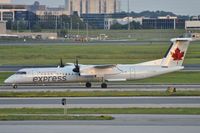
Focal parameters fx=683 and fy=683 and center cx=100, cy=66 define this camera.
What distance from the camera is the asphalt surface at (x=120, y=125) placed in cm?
3002

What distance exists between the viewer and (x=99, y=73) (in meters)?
60.4

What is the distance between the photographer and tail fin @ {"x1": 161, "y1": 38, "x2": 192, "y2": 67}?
6034cm

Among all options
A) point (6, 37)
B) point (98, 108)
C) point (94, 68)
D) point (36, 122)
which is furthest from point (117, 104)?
point (6, 37)

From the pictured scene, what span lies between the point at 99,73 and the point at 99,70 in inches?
10.5

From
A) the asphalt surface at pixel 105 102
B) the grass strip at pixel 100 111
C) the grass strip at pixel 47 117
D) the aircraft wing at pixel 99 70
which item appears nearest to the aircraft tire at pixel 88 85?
the aircraft wing at pixel 99 70

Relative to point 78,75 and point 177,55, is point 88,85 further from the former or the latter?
point 177,55

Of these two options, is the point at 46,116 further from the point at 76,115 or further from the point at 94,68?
the point at 94,68

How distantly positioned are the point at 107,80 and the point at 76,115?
24.5 metres

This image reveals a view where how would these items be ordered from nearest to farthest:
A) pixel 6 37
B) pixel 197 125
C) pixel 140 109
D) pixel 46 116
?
pixel 197 125
pixel 46 116
pixel 140 109
pixel 6 37

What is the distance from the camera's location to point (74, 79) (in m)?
60.1

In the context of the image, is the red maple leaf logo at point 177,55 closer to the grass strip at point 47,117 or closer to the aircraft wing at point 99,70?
the aircraft wing at point 99,70

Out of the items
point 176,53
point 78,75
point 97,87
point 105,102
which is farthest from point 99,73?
point 105,102

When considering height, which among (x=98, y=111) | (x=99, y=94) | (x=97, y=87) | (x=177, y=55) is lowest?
(x=97, y=87)

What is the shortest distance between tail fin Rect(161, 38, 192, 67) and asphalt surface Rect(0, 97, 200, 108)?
13811 mm
